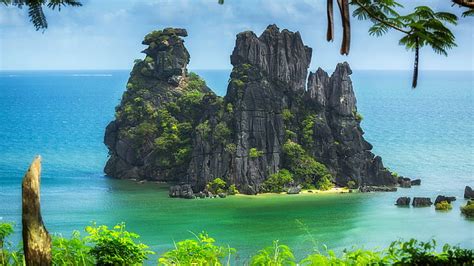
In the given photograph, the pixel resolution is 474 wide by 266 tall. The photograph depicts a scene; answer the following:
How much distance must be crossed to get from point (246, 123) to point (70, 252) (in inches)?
1166

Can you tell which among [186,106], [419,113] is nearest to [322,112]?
[186,106]

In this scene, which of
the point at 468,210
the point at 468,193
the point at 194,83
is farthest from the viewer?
the point at 194,83

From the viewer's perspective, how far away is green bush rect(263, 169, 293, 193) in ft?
120

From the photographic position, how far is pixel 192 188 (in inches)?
1442

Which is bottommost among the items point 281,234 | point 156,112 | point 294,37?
point 281,234

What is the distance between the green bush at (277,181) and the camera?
36.5 meters

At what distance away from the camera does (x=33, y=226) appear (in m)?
5.58

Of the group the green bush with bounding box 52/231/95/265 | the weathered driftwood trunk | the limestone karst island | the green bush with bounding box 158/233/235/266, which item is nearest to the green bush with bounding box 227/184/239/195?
the limestone karst island

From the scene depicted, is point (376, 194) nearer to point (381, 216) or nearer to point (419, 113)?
point (381, 216)

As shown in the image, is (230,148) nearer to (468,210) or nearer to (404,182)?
(404,182)

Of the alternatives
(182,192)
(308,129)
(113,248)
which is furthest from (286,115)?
(113,248)

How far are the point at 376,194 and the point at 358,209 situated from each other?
148 inches

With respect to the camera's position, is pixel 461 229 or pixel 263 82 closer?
pixel 461 229

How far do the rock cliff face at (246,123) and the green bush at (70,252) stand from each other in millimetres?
28399
